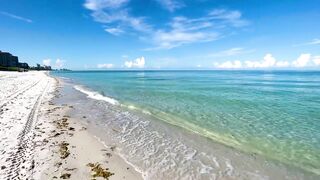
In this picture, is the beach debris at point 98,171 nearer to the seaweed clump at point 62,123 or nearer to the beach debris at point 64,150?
the beach debris at point 64,150

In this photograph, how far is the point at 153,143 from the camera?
11.5 meters

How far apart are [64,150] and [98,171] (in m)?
2.53

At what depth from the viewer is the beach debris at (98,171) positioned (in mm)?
7637

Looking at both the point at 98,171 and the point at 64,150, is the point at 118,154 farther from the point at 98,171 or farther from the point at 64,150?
the point at 64,150

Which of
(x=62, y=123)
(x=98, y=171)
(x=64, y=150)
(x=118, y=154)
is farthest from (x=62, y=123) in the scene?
(x=98, y=171)

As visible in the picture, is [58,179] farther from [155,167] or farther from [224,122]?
[224,122]

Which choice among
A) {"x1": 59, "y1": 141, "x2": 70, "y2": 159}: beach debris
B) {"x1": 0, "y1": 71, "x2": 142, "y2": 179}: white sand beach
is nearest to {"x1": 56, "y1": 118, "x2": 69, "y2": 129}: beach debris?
{"x1": 0, "y1": 71, "x2": 142, "y2": 179}: white sand beach

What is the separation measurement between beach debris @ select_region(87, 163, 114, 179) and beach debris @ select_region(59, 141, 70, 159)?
126 cm

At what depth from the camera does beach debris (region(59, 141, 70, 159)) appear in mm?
9148

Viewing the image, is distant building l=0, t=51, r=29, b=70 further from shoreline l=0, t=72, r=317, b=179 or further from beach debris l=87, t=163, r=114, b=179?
beach debris l=87, t=163, r=114, b=179

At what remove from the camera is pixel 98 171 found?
793 cm

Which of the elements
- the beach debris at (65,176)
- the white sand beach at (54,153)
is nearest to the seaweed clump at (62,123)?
the white sand beach at (54,153)

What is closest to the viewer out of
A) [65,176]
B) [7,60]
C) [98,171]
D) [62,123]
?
[65,176]

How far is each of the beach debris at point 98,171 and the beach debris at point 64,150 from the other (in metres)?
1.26
